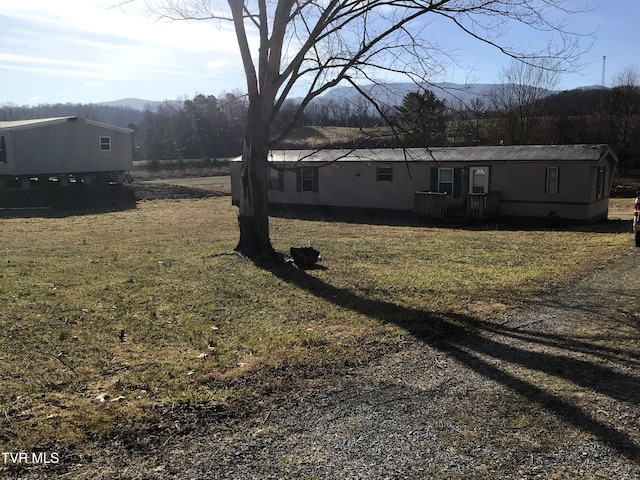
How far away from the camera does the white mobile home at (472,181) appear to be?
60.7ft

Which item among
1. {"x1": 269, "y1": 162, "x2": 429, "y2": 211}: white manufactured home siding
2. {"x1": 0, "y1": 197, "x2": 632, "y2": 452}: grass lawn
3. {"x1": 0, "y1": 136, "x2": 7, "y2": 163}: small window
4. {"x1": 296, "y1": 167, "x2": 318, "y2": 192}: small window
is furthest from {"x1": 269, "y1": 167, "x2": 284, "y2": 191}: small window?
{"x1": 0, "y1": 136, "x2": 7, "y2": 163}: small window

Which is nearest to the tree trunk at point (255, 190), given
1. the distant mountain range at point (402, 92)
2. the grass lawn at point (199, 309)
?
the grass lawn at point (199, 309)

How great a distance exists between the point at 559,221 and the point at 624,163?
28736mm

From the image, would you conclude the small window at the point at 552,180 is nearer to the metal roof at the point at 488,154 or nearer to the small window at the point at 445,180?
the metal roof at the point at 488,154

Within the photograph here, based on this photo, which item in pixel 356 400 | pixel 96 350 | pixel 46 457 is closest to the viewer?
pixel 46 457

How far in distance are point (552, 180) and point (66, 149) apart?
945 inches

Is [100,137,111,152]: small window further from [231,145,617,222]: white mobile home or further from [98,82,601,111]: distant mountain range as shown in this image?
[98,82,601,111]: distant mountain range

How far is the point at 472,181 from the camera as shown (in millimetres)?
20250

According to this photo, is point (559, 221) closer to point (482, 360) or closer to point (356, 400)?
point (482, 360)

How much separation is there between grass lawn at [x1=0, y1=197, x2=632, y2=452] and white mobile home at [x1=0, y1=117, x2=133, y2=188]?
15.6 m

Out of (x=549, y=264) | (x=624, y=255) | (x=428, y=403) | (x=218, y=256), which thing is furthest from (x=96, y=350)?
(x=624, y=255)

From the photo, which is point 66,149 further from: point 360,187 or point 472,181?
point 472,181

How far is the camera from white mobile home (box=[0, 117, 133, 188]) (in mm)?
27188

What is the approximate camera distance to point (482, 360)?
4.84m
